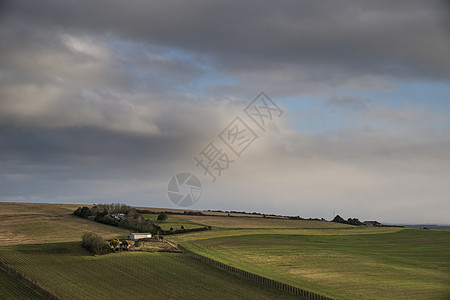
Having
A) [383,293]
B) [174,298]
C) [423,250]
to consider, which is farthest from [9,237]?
[423,250]

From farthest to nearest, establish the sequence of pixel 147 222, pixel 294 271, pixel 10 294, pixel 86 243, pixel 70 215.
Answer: pixel 70 215 → pixel 147 222 → pixel 86 243 → pixel 294 271 → pixel 10 294

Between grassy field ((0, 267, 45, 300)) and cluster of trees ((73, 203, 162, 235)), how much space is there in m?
47.2

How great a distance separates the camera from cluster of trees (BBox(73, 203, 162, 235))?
354 feet

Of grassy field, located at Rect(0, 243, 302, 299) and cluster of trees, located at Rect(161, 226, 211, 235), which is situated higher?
cluster of trees, located at Rect(161, 226, 211, 235)

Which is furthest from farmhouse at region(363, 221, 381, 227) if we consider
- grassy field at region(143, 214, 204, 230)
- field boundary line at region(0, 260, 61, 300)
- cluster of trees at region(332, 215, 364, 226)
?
field boundary line at region(0, 260, 61, 300)

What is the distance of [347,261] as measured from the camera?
80.4 m

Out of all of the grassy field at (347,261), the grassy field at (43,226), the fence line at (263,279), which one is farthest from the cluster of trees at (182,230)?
the fence line at (263,279)

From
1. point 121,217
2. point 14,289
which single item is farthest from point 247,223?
point 14,289

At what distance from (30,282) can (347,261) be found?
2019 inches

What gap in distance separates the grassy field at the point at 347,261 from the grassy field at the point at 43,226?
24989mm

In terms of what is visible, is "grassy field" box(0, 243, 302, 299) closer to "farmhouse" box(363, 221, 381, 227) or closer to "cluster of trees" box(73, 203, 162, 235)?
"cluster of trees" box(73, 203, 162, 235)

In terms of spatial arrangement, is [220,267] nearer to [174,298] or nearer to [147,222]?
[174,298]

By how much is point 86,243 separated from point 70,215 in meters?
55.8

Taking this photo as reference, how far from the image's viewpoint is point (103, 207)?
5477 inches
